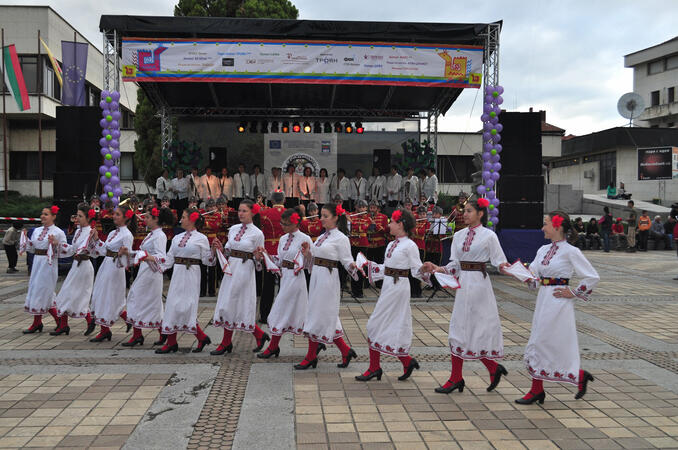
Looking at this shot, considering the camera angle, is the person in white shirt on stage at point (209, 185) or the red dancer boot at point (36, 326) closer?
the red dancer boot at point (36, 326)

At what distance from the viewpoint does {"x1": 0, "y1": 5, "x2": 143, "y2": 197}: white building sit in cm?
2777

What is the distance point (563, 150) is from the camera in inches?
1628

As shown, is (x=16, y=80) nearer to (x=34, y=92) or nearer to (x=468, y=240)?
(x=34, y=92)

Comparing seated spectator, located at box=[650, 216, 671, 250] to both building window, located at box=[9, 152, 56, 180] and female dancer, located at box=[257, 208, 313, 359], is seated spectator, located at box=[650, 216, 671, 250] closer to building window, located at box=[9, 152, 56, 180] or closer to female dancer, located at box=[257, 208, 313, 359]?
female dancer, located at box=[257, 208, 313, 359]

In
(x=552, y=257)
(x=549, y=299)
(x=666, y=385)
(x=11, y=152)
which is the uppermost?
(x=11, y=152)

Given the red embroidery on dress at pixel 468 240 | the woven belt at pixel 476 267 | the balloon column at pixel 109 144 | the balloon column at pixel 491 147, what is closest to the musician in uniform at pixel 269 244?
the red embroidery on dress at pixel 468 240

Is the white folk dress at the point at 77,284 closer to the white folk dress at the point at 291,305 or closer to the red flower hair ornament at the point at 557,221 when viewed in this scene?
the white folk dress at the point at 291,305

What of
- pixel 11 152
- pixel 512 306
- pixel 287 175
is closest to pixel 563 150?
pixel 287 175

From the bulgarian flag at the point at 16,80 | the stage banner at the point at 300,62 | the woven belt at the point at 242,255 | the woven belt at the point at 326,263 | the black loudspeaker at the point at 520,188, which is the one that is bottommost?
the woven belt at the point at 326,263

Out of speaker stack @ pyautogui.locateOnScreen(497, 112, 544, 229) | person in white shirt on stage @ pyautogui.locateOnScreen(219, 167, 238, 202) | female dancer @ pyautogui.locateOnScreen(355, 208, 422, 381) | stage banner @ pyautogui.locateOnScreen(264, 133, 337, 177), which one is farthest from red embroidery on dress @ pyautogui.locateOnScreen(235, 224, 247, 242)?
stage banner @ pyautogui.locateOnScreen(264, 133, 337, 177)

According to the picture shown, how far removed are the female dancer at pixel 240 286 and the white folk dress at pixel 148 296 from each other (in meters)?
0.82

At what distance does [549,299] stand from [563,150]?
133ft

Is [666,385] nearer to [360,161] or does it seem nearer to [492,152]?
[492,152]

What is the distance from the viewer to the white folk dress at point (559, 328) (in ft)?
15.5
